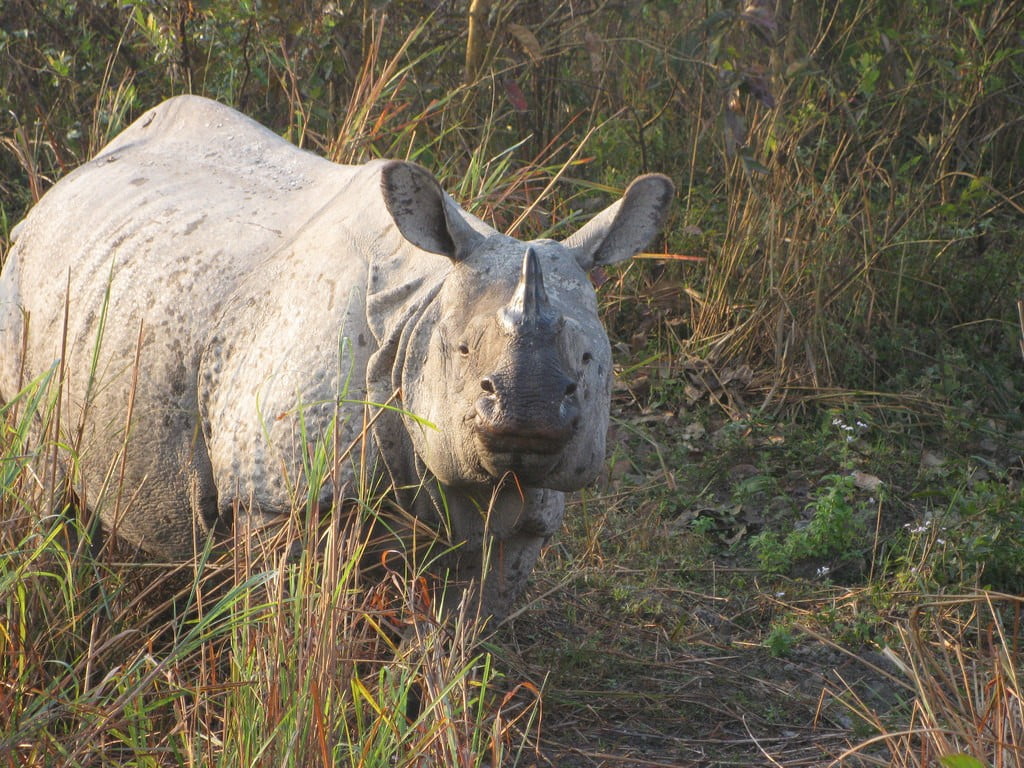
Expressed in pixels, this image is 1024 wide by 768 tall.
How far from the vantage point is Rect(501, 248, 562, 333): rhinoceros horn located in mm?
2967

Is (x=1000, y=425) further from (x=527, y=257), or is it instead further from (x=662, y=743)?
(x=527, y=257)

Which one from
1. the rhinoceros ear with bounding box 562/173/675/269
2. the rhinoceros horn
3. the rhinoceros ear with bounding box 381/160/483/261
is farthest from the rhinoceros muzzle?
the rhinoceros ear with bounding box 562/173/675/269

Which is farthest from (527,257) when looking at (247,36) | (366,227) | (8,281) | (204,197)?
(247,36)

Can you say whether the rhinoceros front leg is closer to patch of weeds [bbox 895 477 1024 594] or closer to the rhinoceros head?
the rhinoceros head

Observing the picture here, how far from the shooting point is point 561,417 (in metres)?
2.92

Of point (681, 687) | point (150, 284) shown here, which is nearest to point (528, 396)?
point (150, 284)

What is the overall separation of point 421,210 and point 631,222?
595 mm

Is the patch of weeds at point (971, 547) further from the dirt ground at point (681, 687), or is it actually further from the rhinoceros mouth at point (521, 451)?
the rhinoceros mouth at point (521, 451)

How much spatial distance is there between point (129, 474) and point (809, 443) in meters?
2.93

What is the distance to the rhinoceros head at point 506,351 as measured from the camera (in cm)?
293

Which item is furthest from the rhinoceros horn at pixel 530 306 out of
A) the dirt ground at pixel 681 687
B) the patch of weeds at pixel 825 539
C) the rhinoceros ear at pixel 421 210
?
the patch of weeds at pixel 825 539

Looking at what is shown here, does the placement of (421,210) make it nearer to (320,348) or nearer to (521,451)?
(320,348)

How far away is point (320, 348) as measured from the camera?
3.43 metres

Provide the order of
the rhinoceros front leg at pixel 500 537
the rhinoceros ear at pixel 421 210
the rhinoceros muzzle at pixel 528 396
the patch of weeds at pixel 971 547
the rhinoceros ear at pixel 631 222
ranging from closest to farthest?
1. the rhinoceros muzzle at pixel 528 396
2. the rhinoceros ear at pixel 421 210
3. the rhinoceros front leg at pixel 500 537
4. the rhinoceros ear at pixel 631 222
5. the patch of weeds at pixel 971 547
